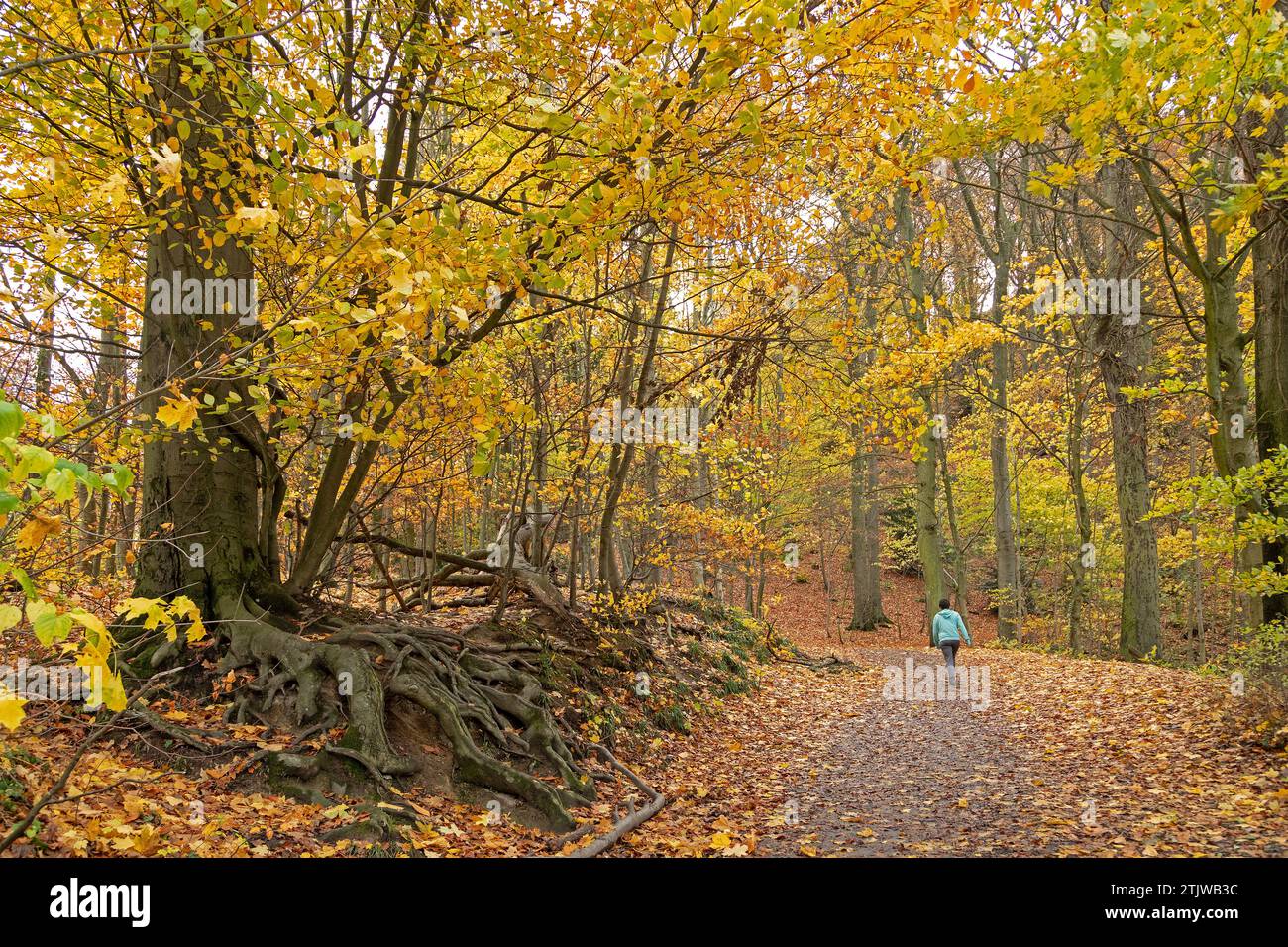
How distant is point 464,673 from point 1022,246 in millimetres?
21831

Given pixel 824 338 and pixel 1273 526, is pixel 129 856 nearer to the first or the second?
pixel 824 338

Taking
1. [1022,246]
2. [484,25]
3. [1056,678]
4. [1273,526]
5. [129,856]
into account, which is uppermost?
[1022,246]

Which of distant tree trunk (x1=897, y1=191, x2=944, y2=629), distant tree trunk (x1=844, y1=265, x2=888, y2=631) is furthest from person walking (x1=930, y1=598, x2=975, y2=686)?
distant tree trunk (x1=844, y1=265, x2=888, y2=631)

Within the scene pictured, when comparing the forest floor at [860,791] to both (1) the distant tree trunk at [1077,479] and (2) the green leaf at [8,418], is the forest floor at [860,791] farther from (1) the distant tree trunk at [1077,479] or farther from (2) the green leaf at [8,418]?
(1) the distant tree trunk at [1077,479]

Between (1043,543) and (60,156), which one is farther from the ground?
(60,156)

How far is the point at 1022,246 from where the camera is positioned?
22.7 m

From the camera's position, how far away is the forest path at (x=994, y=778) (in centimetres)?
528

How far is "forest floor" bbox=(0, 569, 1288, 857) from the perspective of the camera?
4.47m

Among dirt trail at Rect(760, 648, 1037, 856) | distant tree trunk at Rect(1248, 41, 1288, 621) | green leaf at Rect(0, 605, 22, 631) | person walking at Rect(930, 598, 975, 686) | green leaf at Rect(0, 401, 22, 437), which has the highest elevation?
distant tree trunk at Rect(1248, 41, 1288, 621)

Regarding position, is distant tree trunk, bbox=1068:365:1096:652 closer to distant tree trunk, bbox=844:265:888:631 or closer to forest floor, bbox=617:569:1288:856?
forest floor, bbox=617:569:1288:856

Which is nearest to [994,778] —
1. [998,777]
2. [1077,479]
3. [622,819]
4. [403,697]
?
[998,777]

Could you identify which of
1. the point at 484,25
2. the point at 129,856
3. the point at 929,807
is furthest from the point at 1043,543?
the point at 129,856

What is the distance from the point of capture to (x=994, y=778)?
23.0 feet

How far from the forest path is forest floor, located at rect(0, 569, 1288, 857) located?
1.0 inches
